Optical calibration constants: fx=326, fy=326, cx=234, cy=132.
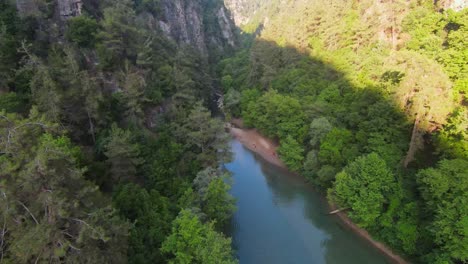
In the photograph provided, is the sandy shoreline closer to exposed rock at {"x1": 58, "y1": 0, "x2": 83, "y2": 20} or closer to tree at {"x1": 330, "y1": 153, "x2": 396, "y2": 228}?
tree at {"x1": 330, "y1": 153, "x2": 396, "y2": 228}

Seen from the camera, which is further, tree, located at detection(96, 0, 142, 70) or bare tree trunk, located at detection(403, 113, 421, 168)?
tree, located at detection(96, 0, 142, 70)

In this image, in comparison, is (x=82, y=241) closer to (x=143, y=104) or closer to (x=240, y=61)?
(x=143, y=104)

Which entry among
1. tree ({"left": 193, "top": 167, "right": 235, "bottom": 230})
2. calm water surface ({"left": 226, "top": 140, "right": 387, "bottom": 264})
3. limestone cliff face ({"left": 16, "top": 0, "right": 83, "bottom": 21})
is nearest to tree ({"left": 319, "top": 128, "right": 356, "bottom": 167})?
calm water surface ({"left": 226, "top": 140, "right": 387, "bottom": 264})

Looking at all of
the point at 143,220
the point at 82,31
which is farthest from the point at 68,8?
the point at 143,220

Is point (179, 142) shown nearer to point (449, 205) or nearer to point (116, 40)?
point (116, 40)

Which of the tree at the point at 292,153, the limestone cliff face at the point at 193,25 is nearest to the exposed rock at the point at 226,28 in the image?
the limestone cliff face at the point at 193,25

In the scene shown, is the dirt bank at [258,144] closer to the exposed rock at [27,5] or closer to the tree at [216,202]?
the tree at [216,202]
